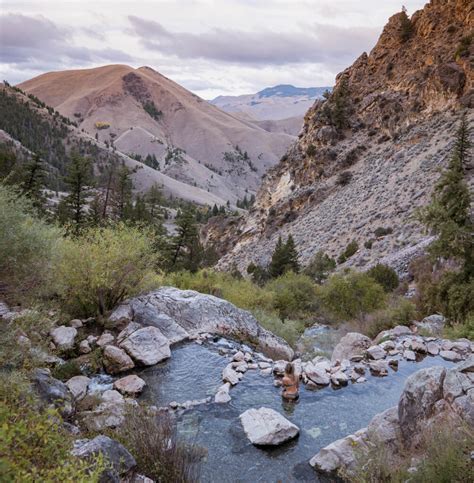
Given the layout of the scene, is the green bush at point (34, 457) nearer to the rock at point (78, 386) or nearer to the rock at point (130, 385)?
the rock at point (78, 386)

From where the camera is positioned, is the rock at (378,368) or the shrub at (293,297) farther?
the shrub at (293,297)

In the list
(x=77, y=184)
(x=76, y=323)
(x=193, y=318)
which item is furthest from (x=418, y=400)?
(x=77, y=184)

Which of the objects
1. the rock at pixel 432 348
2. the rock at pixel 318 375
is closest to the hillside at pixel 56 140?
the rock at pixel 432 348

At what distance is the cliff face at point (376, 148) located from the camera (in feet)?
150

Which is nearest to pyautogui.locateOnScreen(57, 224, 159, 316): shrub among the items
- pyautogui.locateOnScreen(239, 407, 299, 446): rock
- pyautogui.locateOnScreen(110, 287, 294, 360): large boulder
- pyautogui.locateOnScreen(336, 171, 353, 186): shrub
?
pyautogui.locateOnScreen(110, 287, 294, 360): large boulder

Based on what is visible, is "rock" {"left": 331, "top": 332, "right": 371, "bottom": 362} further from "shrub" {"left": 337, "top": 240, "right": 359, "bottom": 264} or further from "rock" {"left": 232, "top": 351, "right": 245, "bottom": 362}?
"shrub" {"left": 337, "top": 240, "right": 359, "bottom": 264}

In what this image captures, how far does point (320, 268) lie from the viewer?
38.8m

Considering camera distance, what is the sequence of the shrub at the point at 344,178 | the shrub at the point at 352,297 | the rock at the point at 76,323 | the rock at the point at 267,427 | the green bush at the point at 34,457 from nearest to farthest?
the green bush at the point at 34,457
the rock at the point at 267,427
the rock at the point at 76,323
the shrub at the point at 352,297
the shrub at the point at 344,178

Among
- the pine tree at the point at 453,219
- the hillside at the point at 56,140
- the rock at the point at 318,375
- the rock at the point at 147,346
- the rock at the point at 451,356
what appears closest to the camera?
the rock at the point at 318,375

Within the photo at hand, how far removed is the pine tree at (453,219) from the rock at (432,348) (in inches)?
173

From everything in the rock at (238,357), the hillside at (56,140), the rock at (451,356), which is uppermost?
the hillside at (56,140)

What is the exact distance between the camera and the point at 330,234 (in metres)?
49.0

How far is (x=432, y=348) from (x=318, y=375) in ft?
16.9

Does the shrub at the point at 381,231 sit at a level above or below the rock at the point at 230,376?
above
